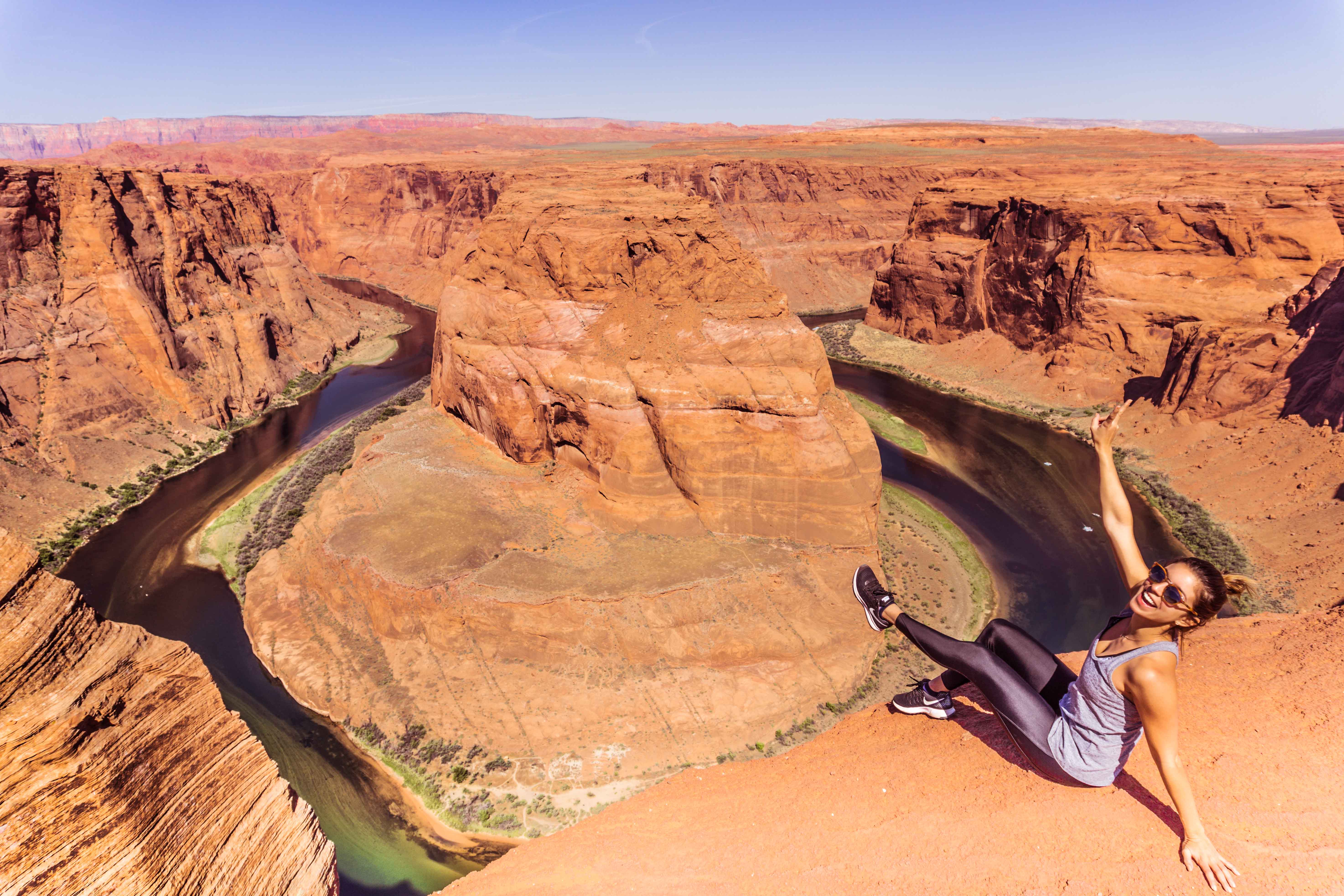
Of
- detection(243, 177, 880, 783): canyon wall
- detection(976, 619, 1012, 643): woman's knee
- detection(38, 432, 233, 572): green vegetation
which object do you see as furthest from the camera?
detection(38, 432, 233, 572): green vegetation

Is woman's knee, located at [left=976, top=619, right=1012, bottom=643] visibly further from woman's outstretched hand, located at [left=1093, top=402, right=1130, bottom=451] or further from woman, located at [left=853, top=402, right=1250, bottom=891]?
woman's outstretched hand, located at [left=1093, top=402, right=1130, bottom=451]

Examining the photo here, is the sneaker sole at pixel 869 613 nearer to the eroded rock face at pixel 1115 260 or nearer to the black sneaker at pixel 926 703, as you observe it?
the black sneaker at pixel 926 703

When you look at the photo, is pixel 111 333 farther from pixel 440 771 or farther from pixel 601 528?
pixel 440 771

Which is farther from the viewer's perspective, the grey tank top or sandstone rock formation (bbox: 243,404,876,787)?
A: sandstone rock formation (bbox: 243,404,876,787)

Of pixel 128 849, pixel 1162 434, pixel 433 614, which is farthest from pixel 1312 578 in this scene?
pixel 128 849

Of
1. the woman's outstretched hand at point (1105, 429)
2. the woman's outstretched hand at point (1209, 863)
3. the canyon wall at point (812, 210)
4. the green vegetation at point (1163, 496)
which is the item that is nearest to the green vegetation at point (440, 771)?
the woman's outstretched hand at point (1209, 863)

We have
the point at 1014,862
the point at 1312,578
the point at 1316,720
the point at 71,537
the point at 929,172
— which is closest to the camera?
the point at 1014,862

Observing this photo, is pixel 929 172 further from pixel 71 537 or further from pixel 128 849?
pixel 128 849

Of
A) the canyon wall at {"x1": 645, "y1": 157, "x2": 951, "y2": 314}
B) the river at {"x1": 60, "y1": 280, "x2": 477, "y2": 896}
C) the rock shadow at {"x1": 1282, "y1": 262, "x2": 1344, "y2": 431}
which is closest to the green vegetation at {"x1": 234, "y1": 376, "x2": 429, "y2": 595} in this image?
the river at {"x1": 60, "y1": 280, "x2": 477, "y2": 896}
